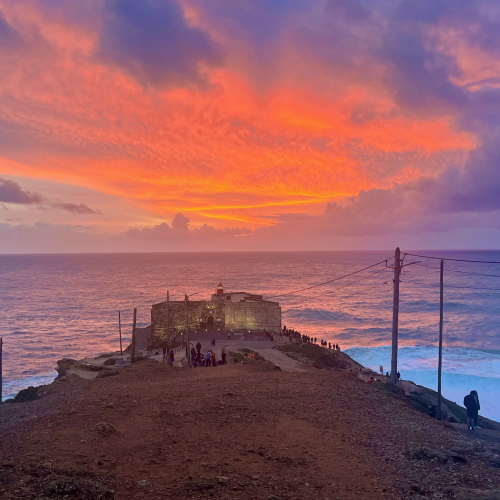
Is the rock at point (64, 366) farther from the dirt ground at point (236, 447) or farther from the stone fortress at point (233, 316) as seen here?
the stone fortress at point (233, 316)

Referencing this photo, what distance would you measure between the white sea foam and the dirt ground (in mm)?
25870

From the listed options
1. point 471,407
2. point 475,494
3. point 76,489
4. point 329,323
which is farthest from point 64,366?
point 329,323

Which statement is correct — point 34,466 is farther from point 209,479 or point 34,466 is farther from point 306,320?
point 306,320

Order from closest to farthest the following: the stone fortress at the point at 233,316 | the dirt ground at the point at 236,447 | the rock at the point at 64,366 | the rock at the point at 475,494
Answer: the rock at the point at 475,494 → the dirt ground at the point at 236,447 → the rock at the point at 64,366 → the stone fortress at the point at 233,316

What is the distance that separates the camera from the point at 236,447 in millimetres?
10953

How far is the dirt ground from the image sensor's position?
8.21m

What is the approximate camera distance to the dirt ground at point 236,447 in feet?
26.9

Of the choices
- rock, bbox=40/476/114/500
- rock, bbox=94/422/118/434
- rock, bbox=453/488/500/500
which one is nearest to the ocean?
rock, bbox=453/488/500/500

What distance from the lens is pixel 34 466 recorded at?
8445 millimetres

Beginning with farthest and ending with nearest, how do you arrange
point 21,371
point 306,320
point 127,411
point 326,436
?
point 306,320
point 21,371
point 127,411
point 326,436

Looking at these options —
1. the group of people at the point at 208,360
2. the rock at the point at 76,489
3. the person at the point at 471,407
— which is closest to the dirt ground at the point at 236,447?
the rock at the point at 76,489

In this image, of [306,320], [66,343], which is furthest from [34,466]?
[306,320]

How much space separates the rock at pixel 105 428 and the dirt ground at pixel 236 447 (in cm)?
3

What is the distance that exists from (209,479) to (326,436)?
478 cm
